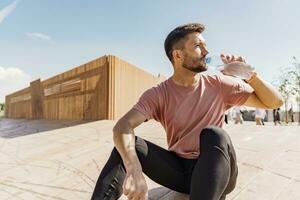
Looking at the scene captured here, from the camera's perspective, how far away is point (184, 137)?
7.51ft

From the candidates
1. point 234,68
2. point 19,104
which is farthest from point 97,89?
point 19,104

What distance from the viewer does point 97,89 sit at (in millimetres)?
10273

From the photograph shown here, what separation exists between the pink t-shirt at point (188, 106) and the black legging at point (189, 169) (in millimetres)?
134

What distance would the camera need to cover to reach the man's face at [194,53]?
2342 mm

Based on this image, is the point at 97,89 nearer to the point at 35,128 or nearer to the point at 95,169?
the point at 35,128

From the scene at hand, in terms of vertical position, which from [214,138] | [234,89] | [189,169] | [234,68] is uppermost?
[234,68]

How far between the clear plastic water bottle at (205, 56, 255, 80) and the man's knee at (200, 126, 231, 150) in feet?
1.93

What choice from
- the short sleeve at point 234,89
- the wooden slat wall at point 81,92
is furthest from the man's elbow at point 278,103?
the wooden slat wall at point 81,92

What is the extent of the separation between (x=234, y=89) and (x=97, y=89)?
8231 millimetres

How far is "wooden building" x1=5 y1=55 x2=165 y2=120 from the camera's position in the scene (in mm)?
9875

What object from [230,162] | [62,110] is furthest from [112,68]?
[230,162]

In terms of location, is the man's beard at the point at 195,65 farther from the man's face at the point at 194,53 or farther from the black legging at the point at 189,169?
the black legging at the point at 189,169

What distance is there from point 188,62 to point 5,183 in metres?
2.71

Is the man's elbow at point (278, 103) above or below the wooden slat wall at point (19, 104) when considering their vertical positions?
above
